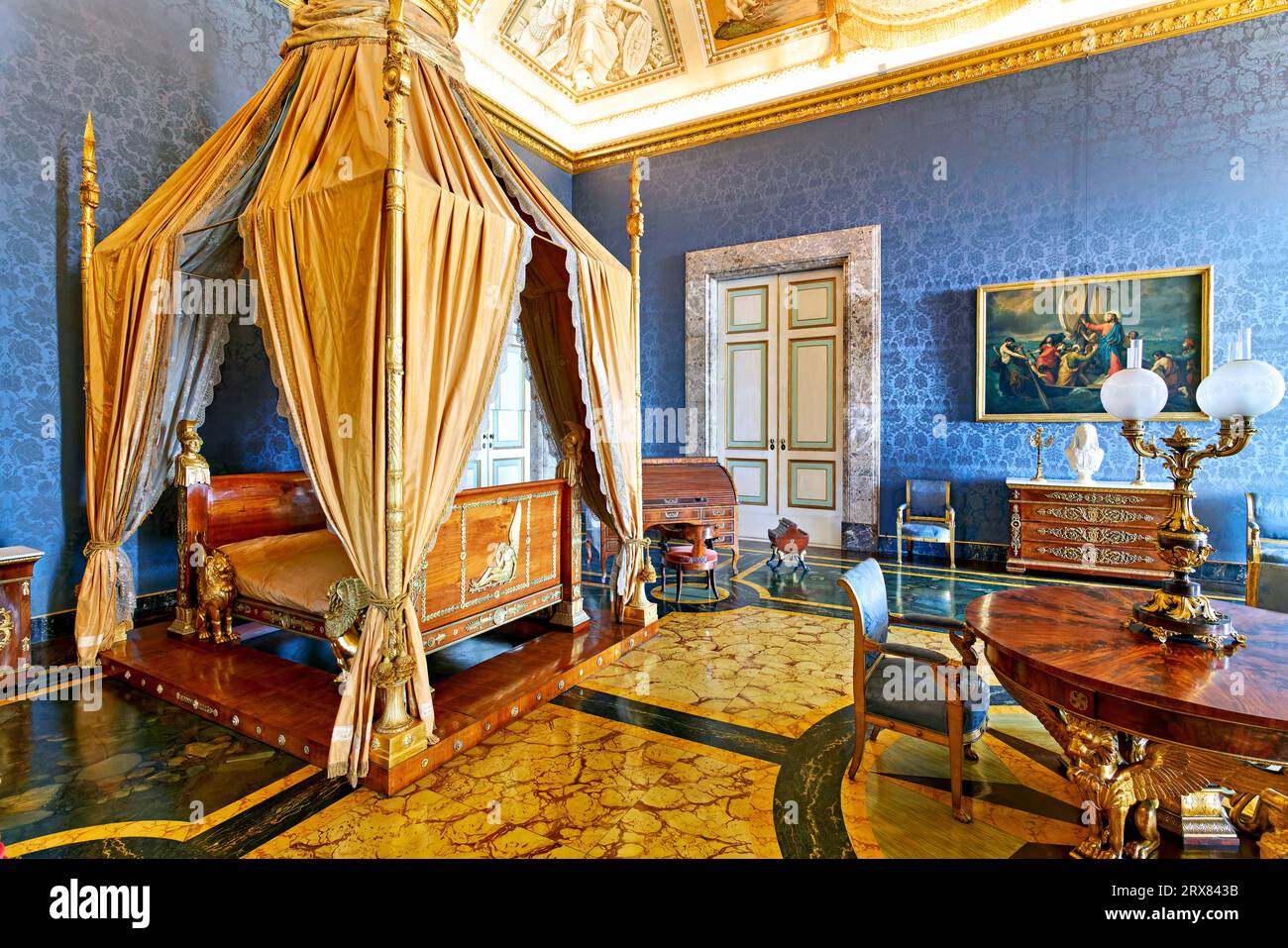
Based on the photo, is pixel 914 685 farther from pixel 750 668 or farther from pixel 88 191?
pixel 88 191

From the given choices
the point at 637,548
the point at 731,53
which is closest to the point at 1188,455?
the point at 637,548

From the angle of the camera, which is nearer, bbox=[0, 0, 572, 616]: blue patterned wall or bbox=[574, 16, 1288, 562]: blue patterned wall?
bbox=[0, 0, 572, 616]: blue patterned wall

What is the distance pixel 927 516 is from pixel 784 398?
2248 millimetres

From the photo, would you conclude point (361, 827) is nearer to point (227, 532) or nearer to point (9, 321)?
point (227, 532)

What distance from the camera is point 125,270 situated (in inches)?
144

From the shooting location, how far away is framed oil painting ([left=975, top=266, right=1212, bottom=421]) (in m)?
6.00

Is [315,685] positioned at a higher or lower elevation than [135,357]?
lower

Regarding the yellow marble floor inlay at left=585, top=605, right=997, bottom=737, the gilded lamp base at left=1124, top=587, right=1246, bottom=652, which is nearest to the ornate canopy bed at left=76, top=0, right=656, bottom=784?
the yellow marble floor inlay at left=585, top=605, right=997, bottom=737

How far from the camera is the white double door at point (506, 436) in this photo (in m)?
7.71

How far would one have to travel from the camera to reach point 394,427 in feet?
8.43

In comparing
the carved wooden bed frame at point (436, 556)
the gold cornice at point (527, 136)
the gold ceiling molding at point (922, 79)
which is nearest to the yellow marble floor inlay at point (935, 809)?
the carved wooden bed frame at point (436, 556)

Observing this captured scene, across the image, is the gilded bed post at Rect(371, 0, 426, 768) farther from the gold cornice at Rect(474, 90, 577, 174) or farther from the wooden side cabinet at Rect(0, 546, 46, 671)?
the gold cornice at Rect(474, 90, 577, 174)

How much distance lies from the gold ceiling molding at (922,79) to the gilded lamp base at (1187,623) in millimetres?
6702

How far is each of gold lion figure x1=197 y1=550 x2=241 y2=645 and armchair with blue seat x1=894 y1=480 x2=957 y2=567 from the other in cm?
588
